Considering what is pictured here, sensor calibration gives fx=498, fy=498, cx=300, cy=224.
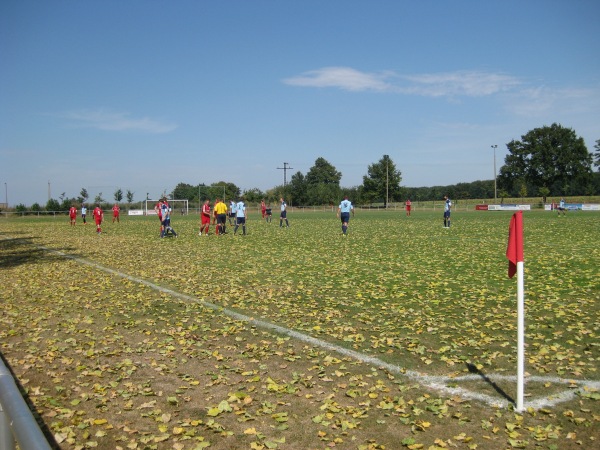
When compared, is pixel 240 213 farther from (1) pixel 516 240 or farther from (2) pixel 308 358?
(1) pixel 516 240

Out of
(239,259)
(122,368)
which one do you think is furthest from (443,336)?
(239,259)

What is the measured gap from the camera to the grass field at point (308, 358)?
4566 millimetres

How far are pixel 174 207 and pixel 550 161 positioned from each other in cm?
8811

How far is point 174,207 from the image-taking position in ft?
268

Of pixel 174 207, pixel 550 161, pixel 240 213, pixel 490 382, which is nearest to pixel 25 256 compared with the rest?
pixel 240 213

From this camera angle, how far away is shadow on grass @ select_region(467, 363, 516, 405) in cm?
511

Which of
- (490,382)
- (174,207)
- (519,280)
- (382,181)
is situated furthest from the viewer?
(382,181)

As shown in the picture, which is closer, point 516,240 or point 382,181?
point 516,240

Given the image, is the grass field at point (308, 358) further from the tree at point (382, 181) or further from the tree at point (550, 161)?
the tree at point (550, 161)

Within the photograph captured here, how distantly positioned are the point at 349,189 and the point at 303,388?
11776 centimetres

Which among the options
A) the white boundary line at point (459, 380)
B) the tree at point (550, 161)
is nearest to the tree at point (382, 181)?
the tree at point (550, 161)

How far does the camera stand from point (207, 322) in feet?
27.8

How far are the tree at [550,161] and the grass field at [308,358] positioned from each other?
11725 cm

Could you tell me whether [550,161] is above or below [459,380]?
above
